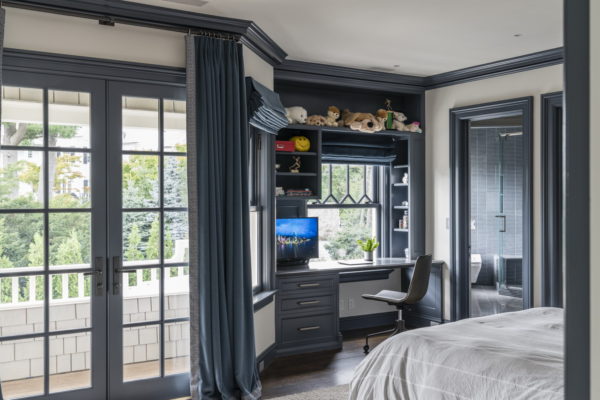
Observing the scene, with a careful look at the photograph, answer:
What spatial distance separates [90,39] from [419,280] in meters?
3.43

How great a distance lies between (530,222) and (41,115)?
4108mm

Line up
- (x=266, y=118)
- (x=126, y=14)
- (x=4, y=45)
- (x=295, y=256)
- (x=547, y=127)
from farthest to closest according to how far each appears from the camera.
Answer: (x=295, y=256)
(x=547, y=127)
(x=266, y=118)
(x=126, y=14)
(x=4, y=45)

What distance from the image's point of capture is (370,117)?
5.50 m

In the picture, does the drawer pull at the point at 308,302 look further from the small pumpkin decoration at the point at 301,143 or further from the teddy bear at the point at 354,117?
the teddy bear at the point at 354,117

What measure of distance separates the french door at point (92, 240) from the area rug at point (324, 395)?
30.0 inches

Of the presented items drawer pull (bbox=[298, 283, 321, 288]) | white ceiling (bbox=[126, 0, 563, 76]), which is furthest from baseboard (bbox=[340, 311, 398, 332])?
white ceiling (bbox=[126, 0, 563, 76])

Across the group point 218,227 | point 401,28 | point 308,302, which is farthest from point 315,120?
point 218,227

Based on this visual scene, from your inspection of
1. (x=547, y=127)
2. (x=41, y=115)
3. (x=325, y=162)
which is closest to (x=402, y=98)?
(x=325, y=162)

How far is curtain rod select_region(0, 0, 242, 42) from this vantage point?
3135 millimetres

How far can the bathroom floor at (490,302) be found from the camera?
6.65m

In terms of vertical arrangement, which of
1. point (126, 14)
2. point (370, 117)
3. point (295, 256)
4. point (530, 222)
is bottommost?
point (295, 256)

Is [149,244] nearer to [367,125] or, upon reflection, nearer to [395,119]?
[367,125]

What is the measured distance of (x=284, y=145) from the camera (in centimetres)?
499

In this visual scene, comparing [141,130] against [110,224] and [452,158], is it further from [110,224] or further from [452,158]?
[452,158]
